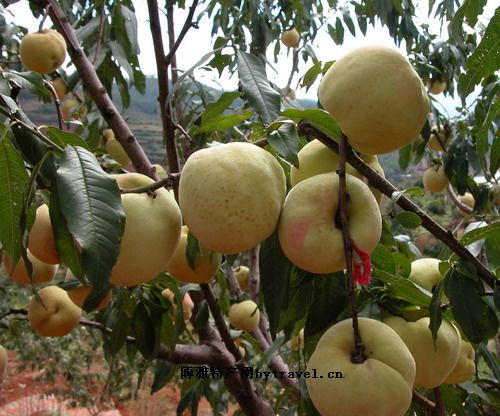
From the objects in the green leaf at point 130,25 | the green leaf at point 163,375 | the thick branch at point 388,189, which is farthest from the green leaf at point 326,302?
the green leaf at point 130,25

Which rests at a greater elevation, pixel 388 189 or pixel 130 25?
pixel 130 25

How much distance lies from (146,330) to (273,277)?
0.57 metres

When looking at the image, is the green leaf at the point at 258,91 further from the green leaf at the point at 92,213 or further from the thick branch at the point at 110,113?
the thick branch at the point at 110,113

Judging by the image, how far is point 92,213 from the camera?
0.56 m

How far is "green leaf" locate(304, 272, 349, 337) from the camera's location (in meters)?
0.74

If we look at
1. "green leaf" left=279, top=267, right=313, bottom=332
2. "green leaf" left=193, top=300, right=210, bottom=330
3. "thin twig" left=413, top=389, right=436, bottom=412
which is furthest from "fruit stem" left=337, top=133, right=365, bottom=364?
"green leaf" left=193, top=300, right=210, bottom=330

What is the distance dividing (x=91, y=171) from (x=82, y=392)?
4394 millimetres

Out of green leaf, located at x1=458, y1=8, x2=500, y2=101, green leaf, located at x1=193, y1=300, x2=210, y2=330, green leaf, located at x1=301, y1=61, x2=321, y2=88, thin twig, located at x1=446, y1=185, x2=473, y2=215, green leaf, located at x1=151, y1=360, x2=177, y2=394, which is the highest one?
green leaf, located at x1=458, y1=8, x2=500, y2=101

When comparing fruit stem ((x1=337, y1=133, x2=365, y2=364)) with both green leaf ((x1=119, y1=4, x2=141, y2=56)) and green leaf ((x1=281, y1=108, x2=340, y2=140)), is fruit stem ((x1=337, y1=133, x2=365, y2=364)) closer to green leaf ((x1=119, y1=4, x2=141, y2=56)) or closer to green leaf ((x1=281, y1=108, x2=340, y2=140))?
green leaf ((x1=281, y1=108, x2=340, y2=140))

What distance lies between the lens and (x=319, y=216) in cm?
59

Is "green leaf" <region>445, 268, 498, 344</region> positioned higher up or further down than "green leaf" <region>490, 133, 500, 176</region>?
further down

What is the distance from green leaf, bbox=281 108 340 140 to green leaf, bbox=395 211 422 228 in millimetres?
152

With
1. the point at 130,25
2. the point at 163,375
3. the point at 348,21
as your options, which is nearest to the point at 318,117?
the point at 163,375

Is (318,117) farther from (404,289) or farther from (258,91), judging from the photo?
(404,289)
